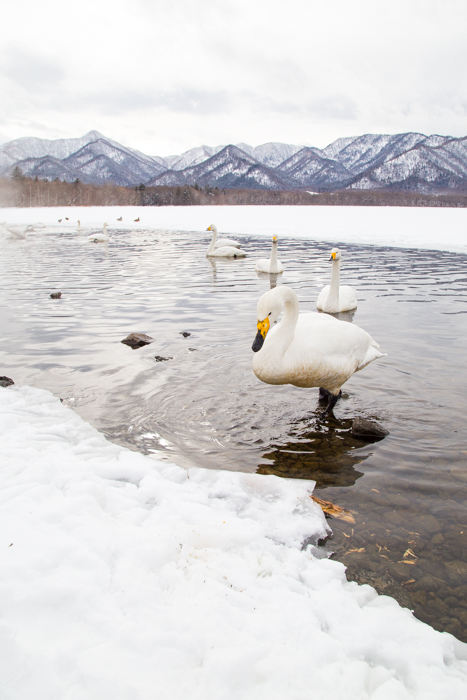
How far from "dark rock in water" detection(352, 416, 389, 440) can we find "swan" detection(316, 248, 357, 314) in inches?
Result: 216

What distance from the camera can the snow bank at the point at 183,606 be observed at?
2.05 metres

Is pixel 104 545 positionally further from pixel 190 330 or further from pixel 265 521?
pixel 190 330

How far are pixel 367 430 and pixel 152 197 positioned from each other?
120674 millimetres

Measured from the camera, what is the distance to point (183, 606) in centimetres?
246

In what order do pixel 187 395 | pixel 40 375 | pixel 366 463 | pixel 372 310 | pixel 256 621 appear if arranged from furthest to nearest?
1. pixel 372 310
2. pixel 40 375
3. pixel 187 395
4. pixel 366 463
5. pixel 256 621

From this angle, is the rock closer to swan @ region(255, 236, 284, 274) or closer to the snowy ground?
the snowy ground

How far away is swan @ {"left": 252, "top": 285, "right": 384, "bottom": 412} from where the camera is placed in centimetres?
479

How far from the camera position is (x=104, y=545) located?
280cm

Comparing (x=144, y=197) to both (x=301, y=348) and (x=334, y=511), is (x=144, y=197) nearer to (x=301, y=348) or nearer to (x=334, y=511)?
(x=301, y=348)

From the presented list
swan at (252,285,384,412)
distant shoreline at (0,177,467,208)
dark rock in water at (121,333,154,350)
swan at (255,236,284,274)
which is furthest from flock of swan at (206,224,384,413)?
distant shoreline at (0,177,467,208)

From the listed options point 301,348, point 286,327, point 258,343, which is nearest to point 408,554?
point 258,343

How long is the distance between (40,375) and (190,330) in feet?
10.4

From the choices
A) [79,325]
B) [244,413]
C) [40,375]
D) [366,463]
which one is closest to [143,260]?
[79,325]

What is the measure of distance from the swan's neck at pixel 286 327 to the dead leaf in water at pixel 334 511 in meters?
1.57
